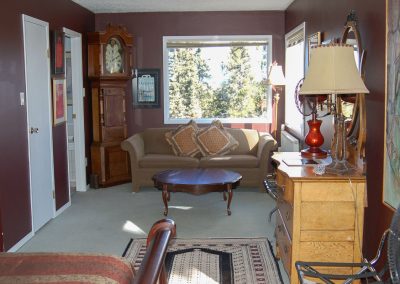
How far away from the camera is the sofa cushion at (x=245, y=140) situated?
701 cm

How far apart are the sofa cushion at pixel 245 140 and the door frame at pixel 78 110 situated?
2.05 meters

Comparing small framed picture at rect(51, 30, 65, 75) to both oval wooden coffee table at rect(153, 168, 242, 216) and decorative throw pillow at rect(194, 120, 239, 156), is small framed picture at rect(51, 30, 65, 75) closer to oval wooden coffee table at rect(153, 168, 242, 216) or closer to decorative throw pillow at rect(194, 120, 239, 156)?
oval wooden coffee table at rect(153, 168, 242, 216)

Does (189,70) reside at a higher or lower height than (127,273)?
higher

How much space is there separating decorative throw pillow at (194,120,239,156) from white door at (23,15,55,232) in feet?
7.29

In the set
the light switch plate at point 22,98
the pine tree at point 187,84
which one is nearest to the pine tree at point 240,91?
the pine tree at point 187,84

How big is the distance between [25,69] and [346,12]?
9.47ft

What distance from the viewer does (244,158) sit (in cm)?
652

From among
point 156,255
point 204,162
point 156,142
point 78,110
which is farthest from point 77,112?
point 156,255

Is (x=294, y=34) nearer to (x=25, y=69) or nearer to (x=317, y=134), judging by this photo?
(x=317, y=134)

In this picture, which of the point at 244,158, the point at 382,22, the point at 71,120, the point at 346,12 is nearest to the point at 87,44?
the point at 71,120

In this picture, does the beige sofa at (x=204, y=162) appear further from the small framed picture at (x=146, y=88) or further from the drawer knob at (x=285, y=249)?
the drawer knob at (x=285, y=249)

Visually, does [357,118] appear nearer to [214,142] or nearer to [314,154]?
[314,154]

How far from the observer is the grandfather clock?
6719 millimetres

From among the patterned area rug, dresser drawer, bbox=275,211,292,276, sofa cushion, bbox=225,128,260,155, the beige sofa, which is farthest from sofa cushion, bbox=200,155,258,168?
dresser drawer, bbox=275,211,292,276
